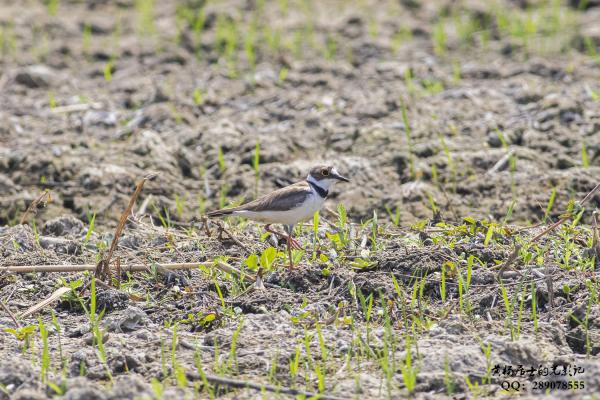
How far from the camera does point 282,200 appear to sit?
22.0 feet

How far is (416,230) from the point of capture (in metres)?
6.85

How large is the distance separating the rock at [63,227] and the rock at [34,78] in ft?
12.0

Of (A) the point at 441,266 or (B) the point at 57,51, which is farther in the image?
(B) the point at 57,51

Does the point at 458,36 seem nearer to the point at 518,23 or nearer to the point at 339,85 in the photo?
the point at 518,23

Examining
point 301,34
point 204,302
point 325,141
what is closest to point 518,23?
point 301,34

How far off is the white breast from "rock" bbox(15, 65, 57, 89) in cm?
478

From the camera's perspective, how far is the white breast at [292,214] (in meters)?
6.68

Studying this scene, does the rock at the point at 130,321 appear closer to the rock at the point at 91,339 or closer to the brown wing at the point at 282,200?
the rock at the point at 91,339

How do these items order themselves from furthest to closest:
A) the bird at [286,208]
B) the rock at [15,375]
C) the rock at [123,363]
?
the bird at [286,208]
the rock at [123,363]
the rock at [15,375]

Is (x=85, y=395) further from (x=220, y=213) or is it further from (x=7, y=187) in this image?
(x=7, y=187)

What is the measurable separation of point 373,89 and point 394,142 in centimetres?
139

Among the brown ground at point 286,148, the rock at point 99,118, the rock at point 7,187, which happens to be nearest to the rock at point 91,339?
the brown ground at point 286,148

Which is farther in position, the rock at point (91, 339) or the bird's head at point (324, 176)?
the bird's head at point (324, 176)

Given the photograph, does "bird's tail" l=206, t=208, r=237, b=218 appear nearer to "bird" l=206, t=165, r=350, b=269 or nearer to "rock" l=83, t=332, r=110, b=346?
"bird" l=206, t=165, r=350, b=269
